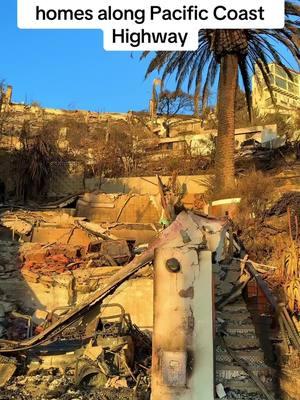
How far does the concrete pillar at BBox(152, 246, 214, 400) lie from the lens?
6176 mm

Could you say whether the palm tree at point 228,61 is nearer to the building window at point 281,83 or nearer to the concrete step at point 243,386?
the concrete step at point 243,386

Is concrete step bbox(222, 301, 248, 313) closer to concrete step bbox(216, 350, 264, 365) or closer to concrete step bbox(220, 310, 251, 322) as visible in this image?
concrete step bbox(220, 310, 251, 322)

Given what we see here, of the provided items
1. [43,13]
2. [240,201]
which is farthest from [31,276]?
[43,13]

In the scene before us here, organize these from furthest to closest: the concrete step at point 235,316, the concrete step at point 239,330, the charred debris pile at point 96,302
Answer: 1. the concrete step at point 235,316
2. the concrete step at point 239,330
3. the charred debris pile at point 96,302

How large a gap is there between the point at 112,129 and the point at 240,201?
18.7m

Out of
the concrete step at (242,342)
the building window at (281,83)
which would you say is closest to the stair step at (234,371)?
the concrete step at (242,342)

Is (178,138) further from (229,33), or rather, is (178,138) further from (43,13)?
(43,13)

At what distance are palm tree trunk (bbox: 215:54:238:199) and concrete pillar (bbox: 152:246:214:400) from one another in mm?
11041

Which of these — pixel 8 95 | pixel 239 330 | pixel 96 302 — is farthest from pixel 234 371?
pixel 8 95

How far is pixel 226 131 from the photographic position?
17.4 m

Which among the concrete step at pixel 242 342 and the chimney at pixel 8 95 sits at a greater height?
the chimney at pixel 8 95

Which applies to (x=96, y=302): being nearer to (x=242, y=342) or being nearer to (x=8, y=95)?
(x=242, y=342)

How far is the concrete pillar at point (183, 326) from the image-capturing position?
6.18 metres

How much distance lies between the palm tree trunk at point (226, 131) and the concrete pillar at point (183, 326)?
11.0 meters
